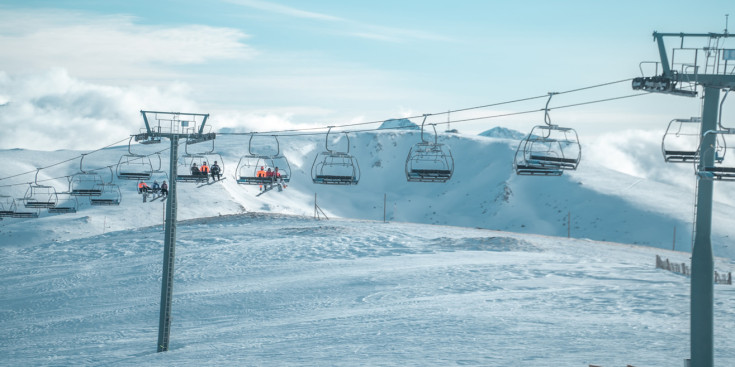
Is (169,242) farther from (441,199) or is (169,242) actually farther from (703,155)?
(441,199)

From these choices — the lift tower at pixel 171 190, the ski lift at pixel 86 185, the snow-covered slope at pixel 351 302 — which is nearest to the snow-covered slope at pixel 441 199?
the ski lift at pixel 86 185

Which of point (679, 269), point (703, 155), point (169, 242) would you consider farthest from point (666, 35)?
point (679, 269)

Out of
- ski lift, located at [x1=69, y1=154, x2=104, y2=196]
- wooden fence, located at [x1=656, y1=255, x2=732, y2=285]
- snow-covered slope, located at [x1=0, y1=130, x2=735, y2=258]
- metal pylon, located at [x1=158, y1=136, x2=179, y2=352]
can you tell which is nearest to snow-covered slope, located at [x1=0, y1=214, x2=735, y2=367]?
wooden fence, located at [x1=656, y1=255, x2=732, y2=285]

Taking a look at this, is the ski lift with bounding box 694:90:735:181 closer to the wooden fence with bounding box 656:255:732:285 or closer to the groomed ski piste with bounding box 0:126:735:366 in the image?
the groomed ski piste with bounding box 0:126:735:366

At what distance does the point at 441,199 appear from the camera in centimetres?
15562

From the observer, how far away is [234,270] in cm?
4550

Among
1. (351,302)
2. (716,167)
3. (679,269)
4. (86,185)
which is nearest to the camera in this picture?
(716,167)

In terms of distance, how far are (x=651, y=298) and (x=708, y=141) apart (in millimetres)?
20526

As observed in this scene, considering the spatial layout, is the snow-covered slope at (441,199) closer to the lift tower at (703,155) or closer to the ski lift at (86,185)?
the ski lift at (86,185)

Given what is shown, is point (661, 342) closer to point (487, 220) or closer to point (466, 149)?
point (487, 220)

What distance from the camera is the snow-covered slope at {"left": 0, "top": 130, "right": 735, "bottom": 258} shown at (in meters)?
107

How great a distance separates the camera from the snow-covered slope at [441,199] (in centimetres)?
10675

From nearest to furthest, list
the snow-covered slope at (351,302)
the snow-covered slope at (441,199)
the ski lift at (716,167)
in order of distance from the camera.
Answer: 1. the ski lift at (716,167)
2. the snow-covered slope at (351,302)
3. the snow-covered slope at (441,199)

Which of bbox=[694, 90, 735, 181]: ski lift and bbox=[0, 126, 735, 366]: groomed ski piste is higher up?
bbox=[694, 90, 735, 181]: ski lift
